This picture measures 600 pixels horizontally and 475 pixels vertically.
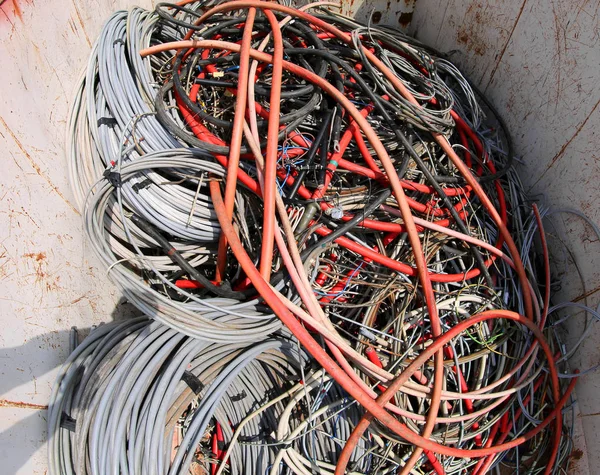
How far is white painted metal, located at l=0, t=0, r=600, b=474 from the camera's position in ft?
3.34

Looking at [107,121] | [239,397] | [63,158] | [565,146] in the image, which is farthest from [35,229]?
[565,146]

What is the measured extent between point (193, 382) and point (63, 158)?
85 centimetres

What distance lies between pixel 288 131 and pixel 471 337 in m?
0.96

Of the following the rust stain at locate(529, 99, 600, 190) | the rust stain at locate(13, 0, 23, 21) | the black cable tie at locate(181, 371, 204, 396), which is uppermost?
the rust stain at locate(529, 99, 600, 190)

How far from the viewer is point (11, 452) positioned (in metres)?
1.02

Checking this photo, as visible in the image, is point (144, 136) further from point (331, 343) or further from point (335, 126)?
point (331, 343)

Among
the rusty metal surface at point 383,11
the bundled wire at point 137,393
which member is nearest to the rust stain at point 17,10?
the bundled wire at point 137,393

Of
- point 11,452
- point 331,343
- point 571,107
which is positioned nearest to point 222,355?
point 331,343

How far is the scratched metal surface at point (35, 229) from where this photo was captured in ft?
3.27

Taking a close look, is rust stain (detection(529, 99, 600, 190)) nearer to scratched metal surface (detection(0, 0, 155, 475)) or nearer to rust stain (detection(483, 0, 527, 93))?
rust stain (detection(483, 0, 527, 93))

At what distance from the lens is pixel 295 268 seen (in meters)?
1.14

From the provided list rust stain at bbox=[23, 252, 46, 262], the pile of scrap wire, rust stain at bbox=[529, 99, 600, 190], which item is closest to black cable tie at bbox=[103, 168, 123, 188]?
the pile of scrap wire

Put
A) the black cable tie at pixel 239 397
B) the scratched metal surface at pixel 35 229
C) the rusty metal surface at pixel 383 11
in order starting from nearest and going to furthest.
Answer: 1. the scratched metal surface at pixel 35 229
2. the black cable tie at pixel 239 397
3. the rusty metal surface at pixel 383 11

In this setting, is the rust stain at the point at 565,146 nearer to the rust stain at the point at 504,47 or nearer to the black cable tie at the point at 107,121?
the rust stain at the point at 504,47
